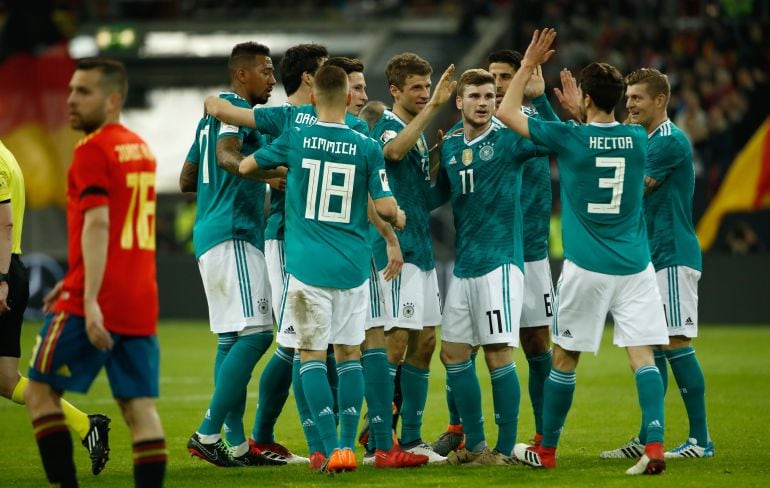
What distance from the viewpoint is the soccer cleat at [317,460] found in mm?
8125

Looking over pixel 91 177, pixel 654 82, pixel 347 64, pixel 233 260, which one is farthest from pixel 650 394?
pixel 91 177

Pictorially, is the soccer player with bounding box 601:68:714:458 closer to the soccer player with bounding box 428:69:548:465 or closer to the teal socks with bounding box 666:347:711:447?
the teal socks with bounding box 666:347:711:447

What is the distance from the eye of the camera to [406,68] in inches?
347

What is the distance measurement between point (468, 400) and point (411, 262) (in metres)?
1.01

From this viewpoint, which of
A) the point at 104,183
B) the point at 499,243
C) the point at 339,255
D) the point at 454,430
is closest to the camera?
the point at 104,183

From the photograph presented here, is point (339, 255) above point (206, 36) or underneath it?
underneath

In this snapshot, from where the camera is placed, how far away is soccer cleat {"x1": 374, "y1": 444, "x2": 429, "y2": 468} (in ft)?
27.6

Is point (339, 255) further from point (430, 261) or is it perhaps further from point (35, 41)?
point (35, 41)

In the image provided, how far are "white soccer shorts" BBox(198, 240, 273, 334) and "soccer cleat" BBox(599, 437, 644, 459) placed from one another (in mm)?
2529

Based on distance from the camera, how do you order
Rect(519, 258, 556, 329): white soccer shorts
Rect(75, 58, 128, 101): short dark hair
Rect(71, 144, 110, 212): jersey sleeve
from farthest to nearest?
Rect(519, 258, 556, 329): white soccer shorts
Rect(75, 58, 128, 101): short dark hair
Rect(71, 144, 110, 212): jersey sleeve

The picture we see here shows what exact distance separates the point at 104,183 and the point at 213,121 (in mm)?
2720

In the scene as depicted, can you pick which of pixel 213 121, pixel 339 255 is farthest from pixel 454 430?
pixel 213 121

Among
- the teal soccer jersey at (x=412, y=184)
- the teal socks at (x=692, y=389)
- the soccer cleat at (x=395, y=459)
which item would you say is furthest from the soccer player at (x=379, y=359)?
the teal socks at (x=692, y=389)

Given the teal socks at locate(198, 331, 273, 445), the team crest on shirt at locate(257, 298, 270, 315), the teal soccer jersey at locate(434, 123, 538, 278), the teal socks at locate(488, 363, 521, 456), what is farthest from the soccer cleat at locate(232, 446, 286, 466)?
the teal soccer jersey at locate(434, 123, 538, 278)
